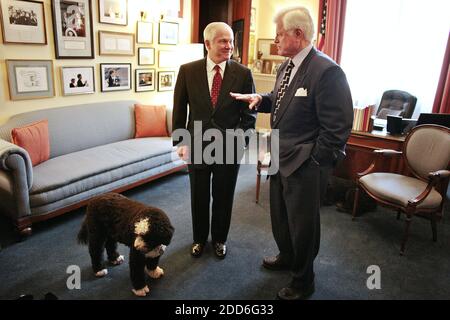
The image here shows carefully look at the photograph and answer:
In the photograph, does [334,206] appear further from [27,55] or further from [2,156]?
[27,55]

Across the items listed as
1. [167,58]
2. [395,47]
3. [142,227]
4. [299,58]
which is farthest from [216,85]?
[395,47]

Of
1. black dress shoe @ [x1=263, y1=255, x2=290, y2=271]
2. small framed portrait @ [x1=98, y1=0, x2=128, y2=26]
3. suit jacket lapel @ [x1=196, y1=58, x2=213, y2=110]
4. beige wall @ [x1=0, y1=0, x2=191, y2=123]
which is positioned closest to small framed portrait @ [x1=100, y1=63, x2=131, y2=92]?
beige wall @ [x1=0, y1=0, x2=191, y2=123]

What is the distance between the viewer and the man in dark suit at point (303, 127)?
5.33 feet

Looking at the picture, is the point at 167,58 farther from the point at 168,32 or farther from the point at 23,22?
the point at 23,22

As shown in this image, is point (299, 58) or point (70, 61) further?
point (70, 61)

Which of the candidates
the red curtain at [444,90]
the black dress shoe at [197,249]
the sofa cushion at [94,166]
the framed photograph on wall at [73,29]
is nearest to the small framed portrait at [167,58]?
the framed photograph on wall at [73,29]

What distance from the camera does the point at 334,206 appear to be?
3.29 meters

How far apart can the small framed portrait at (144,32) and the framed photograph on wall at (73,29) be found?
608mm

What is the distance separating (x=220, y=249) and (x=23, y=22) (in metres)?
2.51

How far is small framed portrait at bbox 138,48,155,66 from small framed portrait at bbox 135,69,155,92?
84mm

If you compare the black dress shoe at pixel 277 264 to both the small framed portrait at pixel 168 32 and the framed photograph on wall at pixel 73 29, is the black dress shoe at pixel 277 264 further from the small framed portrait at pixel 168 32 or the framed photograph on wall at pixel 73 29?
the small framed portrait at pixel 168 32

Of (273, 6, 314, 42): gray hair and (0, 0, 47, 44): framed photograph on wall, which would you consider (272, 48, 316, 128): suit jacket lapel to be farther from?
(0, 0, 47, 44): framed photograph on wall

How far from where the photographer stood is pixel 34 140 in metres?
2.76

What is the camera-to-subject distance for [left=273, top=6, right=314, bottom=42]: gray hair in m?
1.64
